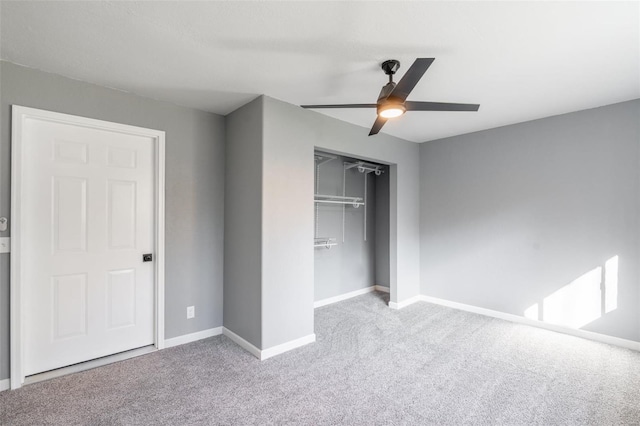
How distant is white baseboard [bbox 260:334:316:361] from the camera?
274 centimetres

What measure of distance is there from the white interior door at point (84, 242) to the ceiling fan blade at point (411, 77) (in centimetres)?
240

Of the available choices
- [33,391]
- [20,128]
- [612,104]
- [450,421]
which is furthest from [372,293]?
[20,128]

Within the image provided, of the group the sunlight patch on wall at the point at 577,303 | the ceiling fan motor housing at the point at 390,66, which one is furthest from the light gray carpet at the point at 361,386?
the ceiling fan motor housing at the point at 390,66

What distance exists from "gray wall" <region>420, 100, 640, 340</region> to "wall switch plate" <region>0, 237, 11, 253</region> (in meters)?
4.62

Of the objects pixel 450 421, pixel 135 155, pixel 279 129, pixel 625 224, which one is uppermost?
pixel 279 129

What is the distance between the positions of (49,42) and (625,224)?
5.13 metres

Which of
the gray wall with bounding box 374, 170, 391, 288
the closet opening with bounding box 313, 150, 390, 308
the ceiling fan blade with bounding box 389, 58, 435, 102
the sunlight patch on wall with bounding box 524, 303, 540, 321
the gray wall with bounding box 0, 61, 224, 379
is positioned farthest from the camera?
the gray wall with bounding box 374, 170, 391, 288

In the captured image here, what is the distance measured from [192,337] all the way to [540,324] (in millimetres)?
3964

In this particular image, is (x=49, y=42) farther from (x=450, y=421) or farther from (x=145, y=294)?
(x=450, y=421)

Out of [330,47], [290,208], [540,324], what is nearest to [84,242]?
[290,208]

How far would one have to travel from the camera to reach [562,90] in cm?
270

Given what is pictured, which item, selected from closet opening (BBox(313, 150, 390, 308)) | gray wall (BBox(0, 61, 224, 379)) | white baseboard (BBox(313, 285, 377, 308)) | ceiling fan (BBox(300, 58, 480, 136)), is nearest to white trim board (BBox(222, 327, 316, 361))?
gray wall (BBox(0, 61, 224, 379))

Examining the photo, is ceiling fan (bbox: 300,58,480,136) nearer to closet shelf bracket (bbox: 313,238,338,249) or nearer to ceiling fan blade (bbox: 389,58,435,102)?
ceiling fan blade (bbox: 389,58,435,102)

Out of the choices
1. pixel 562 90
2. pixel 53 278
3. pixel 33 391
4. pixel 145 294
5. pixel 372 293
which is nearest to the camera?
pixel 33 391
